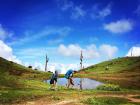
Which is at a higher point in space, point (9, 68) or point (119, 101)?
point (9, 68)

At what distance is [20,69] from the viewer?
14100cm

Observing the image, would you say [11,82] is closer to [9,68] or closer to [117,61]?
[9,68]

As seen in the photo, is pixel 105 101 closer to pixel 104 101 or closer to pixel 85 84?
pixel 104 101

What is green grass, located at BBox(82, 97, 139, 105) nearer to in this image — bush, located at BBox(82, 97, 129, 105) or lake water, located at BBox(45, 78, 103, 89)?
bush, located at BBox(82, 97, 129, 105)

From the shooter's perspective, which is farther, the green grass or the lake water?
the lake water

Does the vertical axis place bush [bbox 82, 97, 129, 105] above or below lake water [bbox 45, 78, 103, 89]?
below

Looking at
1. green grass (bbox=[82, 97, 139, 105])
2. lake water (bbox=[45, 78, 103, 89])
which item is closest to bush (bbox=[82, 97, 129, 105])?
green grass (bbox=[82, 97, 139, 105])

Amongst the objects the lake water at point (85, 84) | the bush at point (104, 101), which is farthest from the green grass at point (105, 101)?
the lake water at point (85, 84)

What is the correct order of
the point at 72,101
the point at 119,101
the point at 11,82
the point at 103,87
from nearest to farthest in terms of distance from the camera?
the point at 72,101, the point at 119,101, the point at 11,82, the point at 103,87

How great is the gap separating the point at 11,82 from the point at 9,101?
17030 millimetres

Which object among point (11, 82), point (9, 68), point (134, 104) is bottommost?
point (134, 104)

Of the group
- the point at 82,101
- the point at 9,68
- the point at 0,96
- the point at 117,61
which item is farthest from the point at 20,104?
the point at 117,61

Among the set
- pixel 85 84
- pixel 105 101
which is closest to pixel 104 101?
pixel 105 101

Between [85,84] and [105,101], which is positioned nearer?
[105,101]
